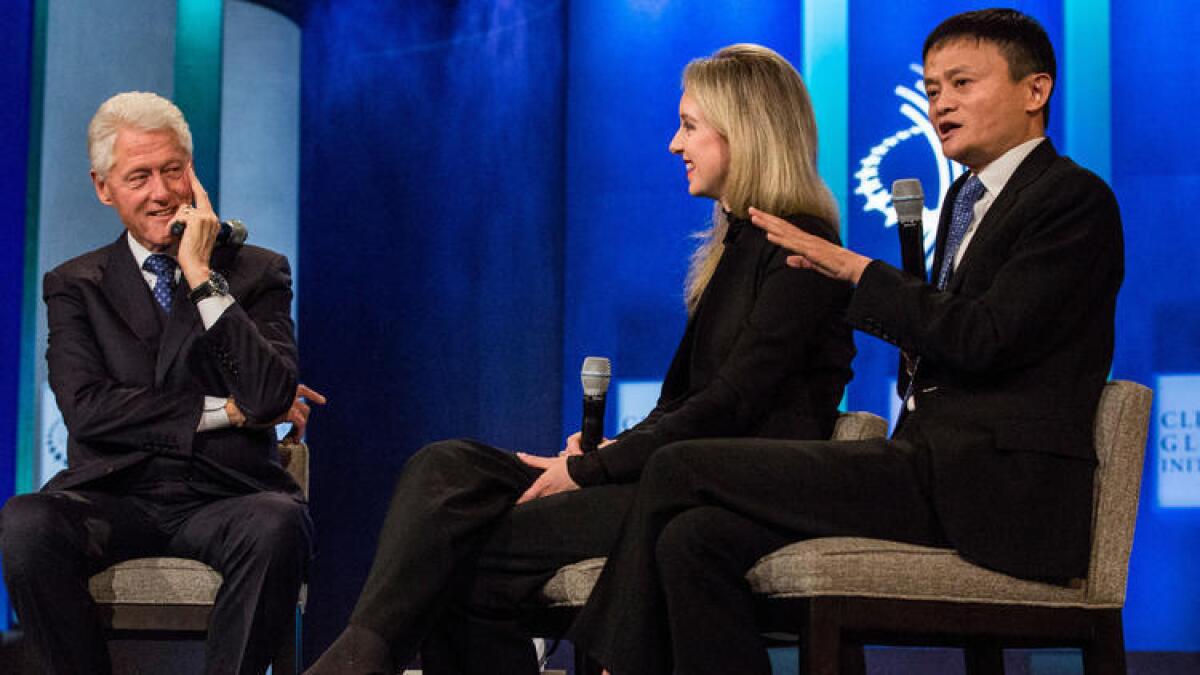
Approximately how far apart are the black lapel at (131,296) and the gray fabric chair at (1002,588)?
4.99ft

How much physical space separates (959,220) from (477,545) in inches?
40.1

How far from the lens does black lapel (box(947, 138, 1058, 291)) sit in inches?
89.5

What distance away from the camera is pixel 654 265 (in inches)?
198

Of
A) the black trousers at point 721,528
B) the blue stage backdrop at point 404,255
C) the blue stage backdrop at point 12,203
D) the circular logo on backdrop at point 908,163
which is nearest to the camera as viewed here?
the black trousers at point 721,528

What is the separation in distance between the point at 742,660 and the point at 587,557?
0.44 metres

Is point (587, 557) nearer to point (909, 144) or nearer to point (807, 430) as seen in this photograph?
point (807, 430)

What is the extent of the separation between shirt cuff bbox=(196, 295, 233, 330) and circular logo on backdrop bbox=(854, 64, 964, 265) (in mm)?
2702

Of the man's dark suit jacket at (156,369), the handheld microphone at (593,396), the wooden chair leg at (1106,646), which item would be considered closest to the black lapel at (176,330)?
the man's dark suit jacket at (156,369)

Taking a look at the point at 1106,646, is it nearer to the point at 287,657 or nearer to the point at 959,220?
the point at 959,220

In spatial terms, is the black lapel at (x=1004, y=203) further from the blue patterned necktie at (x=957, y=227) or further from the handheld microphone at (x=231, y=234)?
the handheld microphone at (x=231, y=234)

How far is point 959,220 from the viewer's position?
245 centimetres

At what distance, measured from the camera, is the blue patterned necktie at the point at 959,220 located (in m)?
2.42

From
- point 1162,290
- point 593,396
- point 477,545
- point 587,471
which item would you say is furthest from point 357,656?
point 1162,290

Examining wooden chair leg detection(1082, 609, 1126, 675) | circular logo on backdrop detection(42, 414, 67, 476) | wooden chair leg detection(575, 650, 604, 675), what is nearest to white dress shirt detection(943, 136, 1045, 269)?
wooden chair leg detection(1082, 609, 1126, 675)
